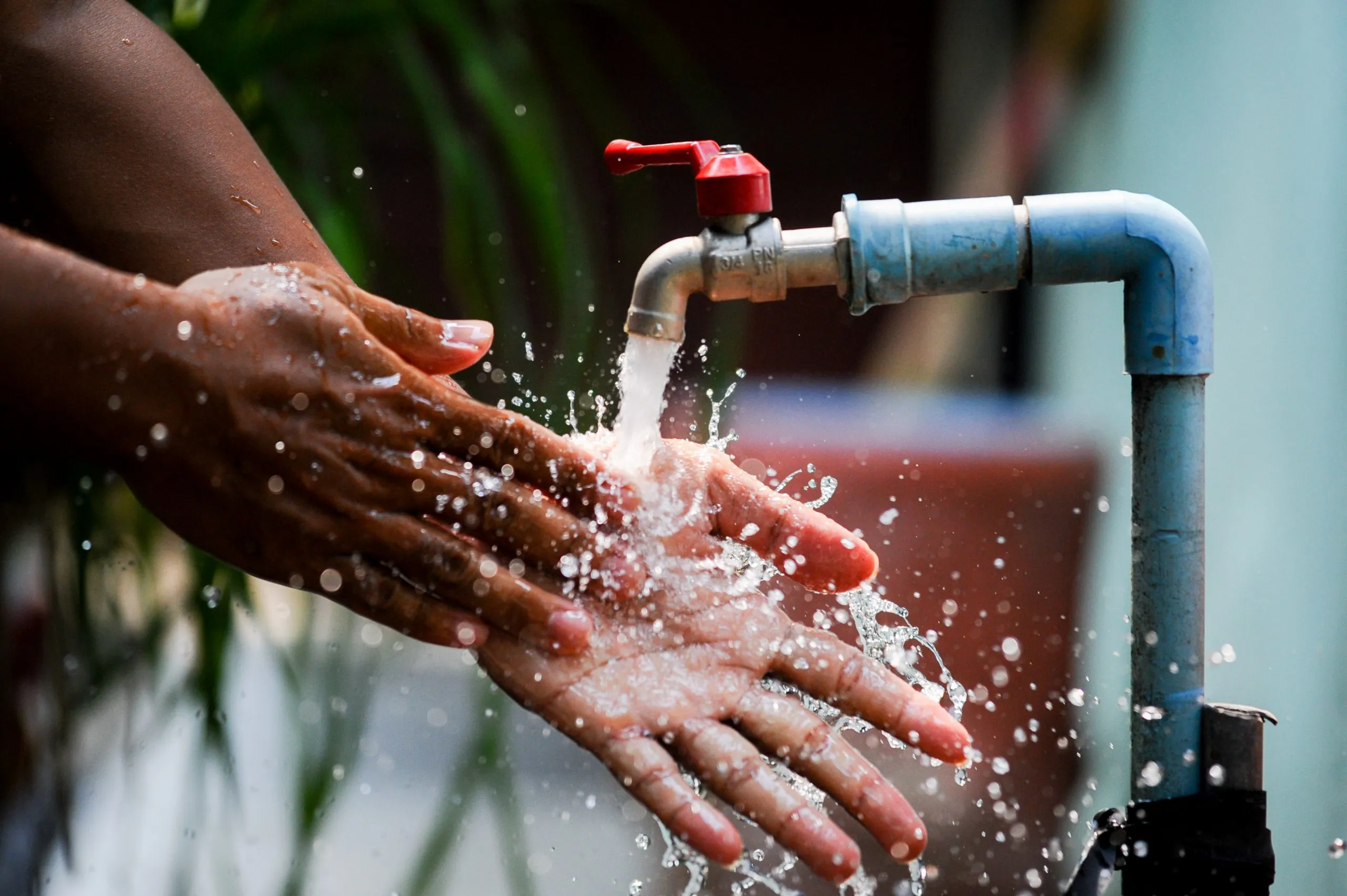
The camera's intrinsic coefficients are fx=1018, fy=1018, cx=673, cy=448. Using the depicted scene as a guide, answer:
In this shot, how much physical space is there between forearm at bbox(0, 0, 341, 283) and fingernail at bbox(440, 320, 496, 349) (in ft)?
0.76

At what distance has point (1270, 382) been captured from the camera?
4.26 feet

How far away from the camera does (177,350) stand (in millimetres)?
644

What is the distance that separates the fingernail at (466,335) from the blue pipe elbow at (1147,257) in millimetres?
410

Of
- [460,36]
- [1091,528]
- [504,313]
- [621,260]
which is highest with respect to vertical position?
[460,36]

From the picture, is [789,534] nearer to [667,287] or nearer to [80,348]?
[667,287]

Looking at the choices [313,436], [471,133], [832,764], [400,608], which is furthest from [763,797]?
[471,133]

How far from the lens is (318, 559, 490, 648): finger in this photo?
0.73 meters

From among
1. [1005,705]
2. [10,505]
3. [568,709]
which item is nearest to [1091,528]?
[1005,705]

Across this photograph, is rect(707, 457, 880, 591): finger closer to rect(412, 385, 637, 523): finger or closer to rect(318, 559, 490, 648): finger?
rect(412, 385, 637, 523): finger

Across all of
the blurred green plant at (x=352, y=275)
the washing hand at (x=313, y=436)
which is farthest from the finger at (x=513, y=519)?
the blurred green plant at (x=352, y=275)

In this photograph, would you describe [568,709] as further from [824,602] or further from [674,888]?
[674,888]

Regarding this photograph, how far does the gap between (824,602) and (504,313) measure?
0.55m

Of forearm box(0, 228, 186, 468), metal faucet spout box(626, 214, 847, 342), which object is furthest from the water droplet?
forearm box(0, 228, 186, 468)

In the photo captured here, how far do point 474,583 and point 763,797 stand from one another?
25cm
